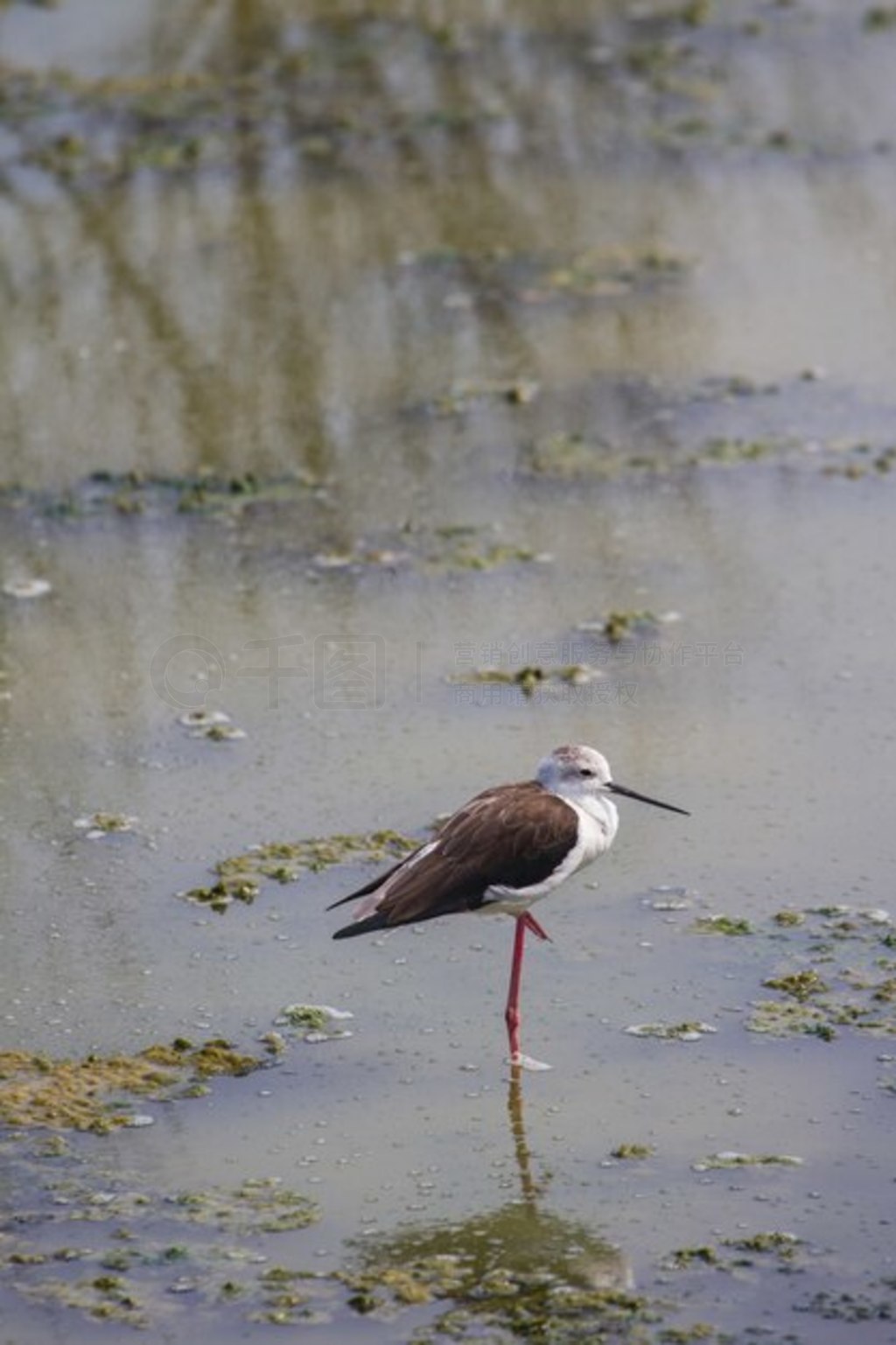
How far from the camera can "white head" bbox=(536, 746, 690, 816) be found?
7.61 m

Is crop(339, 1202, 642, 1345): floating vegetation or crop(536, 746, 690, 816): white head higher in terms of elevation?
crop(536, 746, 690, 816): white head

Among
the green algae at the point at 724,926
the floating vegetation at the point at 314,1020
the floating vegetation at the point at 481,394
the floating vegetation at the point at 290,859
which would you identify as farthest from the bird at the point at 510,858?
the floating vegetation at the point at 481,394

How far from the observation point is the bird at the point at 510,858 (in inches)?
286

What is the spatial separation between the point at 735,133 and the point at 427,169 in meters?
1.66

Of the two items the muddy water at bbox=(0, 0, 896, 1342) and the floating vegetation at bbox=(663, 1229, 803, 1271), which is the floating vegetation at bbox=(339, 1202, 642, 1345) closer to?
the muddy water at bbox=(0, 0, 896, 1342)

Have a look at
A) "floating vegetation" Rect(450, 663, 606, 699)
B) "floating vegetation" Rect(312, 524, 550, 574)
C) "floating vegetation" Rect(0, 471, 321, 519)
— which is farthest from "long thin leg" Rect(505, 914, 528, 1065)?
"floating vegetation" Rect(0, 471, 321, 519)

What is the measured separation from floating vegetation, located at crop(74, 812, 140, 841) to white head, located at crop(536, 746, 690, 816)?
157cm

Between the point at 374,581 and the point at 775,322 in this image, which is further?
the point at 775,322

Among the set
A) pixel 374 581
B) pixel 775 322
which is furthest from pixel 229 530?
pixel 775 322

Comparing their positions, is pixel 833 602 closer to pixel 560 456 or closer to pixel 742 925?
pixel 560 456

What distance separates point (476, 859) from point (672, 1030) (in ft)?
2.16

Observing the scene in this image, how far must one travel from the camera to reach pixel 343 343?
41.1 feet

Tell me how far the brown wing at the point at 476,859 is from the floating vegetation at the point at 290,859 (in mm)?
783

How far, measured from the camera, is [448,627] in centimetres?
998
